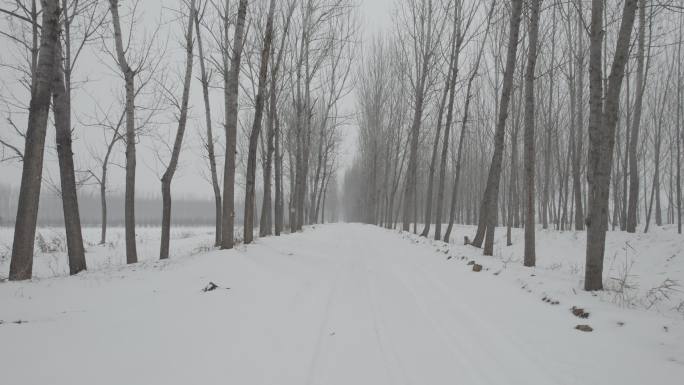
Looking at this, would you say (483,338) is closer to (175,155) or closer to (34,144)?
(34,144)

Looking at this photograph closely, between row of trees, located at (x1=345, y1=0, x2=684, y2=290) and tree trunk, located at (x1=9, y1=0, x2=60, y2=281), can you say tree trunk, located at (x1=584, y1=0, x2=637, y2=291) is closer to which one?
row of trees, located at (x1=345, y1=0, x2=684, y2=290)

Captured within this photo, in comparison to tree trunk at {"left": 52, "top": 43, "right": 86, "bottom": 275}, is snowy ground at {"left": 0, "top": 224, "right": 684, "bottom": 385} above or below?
below

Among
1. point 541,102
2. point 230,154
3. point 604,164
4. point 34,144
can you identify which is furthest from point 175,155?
point 541,102

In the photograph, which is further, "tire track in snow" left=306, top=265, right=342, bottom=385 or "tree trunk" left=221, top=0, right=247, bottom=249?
"tree trunk" left=221, top=0, right=247, bottom=249

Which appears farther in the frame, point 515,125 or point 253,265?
point 515,125

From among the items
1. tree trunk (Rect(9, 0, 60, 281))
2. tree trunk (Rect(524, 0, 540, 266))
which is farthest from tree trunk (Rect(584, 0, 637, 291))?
tree trunk (Rect(9, 0, 60, 281))

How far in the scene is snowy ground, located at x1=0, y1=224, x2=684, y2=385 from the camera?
2500mm

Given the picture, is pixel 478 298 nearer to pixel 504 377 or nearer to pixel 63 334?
pixel 504 377

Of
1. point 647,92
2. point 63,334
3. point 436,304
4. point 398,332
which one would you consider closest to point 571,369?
point 398,332

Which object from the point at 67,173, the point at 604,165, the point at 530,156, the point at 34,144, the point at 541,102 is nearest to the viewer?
the point at 604,165

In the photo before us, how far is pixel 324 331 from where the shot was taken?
3.38 meters

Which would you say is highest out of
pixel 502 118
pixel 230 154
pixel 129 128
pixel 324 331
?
pixel 502 118

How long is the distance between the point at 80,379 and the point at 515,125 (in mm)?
18677

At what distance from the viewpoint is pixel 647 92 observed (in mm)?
21000
